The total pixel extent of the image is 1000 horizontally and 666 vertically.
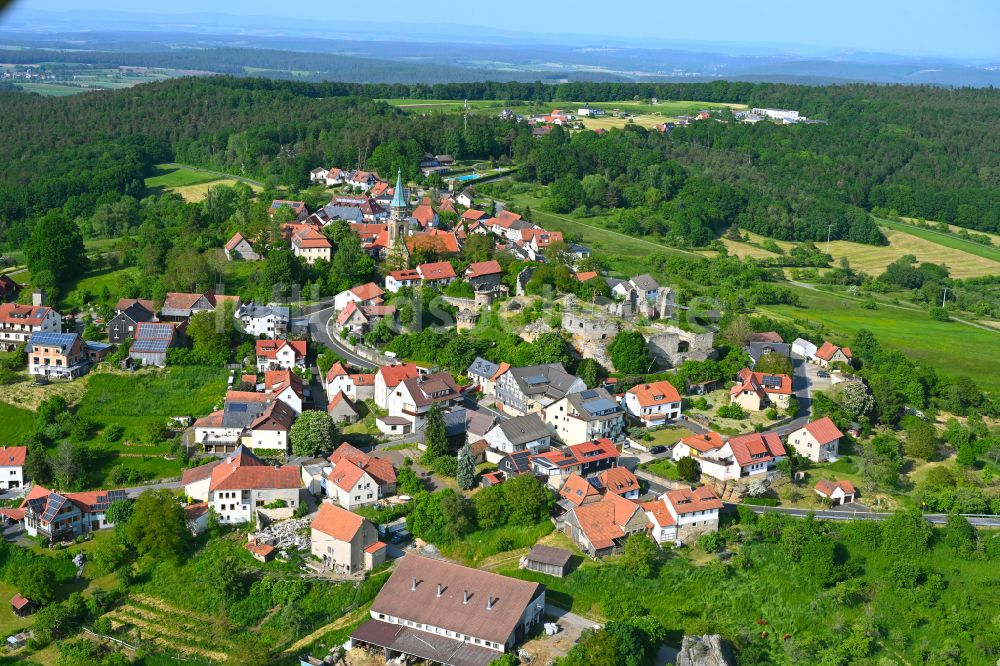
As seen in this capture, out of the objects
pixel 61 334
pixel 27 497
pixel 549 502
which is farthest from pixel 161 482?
pixel 549 502

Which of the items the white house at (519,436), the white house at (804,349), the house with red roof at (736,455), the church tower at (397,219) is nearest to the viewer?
the house with red roof at (736,455)

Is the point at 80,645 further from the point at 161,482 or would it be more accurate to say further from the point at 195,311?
the point at 195,311

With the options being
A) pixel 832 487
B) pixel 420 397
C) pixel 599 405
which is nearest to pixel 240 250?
pixel 420 397

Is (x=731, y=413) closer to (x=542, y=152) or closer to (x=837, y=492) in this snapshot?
(x=837, y=492)

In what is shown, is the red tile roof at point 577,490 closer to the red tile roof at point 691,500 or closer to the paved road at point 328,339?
the red tile roof at point 691,500

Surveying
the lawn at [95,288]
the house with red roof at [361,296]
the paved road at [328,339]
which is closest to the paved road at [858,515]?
the paved road at [328,339]

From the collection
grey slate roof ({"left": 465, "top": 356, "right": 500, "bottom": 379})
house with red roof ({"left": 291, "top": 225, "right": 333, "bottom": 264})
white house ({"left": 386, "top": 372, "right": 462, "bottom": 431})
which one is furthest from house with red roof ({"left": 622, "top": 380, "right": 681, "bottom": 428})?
house with red roof ({"left": 291, "top": 225, "right": 333, "bottom": 264})
